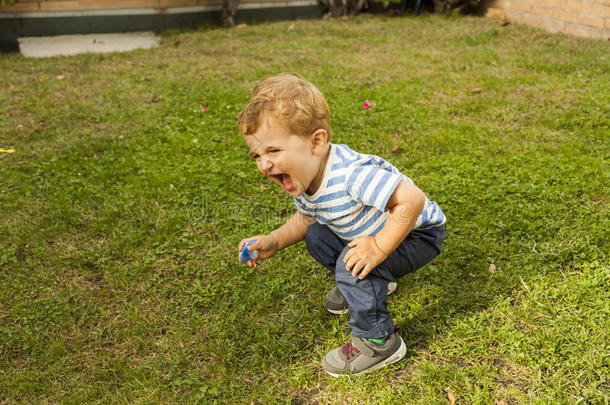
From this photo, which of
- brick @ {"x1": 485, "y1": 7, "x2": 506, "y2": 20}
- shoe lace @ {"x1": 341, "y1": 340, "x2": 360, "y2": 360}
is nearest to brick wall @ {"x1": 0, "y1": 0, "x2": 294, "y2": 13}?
brick @ {"x1": 485, "y1": 7, "x2": 506, "y2": 20}

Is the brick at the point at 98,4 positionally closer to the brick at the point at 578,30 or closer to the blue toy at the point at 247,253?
the brick at the point at 578,30

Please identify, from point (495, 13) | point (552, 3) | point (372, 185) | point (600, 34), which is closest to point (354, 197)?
point (372, 185)

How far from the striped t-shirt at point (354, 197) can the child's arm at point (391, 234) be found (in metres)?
0.06

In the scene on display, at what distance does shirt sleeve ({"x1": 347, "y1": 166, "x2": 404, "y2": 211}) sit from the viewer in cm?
195

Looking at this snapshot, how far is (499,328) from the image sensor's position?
8.14 ft

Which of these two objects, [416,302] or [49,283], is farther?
[49,283]

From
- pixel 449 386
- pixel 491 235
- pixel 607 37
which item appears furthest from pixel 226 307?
pixel 607 37

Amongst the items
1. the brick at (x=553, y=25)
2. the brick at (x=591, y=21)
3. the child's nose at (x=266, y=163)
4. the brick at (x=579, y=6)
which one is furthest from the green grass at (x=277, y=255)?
the brick at (x=553, y=25)

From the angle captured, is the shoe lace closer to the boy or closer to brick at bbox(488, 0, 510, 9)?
the boy

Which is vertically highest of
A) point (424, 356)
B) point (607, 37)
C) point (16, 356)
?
point (607, 37)

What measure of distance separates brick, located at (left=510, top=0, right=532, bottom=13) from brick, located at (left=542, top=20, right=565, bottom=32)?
44 cm

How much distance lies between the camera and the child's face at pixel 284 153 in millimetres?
2029

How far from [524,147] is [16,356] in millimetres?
3939

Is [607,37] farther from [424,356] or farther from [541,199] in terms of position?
[424,356]
